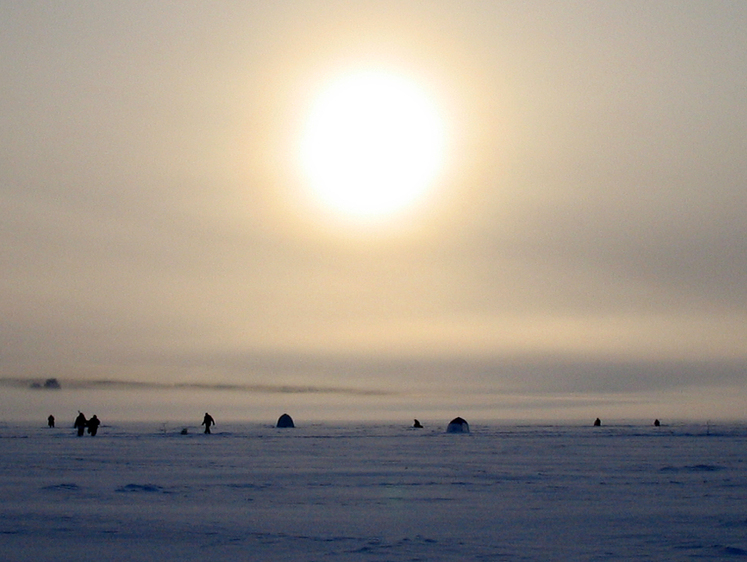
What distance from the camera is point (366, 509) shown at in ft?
60.4

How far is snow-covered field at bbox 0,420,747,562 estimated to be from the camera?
13.7 meters

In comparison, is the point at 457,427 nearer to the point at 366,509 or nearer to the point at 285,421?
the point at 285,421

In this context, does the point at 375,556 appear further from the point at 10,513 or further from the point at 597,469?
the point at 597,469

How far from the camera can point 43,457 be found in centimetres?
3291

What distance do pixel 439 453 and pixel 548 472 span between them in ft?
34.9

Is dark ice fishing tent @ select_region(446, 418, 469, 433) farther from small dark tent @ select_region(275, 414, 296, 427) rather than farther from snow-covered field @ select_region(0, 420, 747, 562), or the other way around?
snow-covered field @ select_region(0, 420, 747, 562)

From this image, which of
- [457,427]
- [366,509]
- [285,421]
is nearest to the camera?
[366,509]

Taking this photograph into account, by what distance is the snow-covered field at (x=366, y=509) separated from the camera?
1373 centimetres

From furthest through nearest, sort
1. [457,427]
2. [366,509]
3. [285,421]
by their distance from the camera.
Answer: [285,421] < [457,427] < [366,509]

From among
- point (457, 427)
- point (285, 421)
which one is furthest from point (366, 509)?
point (285, 421)

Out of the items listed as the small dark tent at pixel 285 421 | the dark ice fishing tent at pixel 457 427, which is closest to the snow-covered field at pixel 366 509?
the dark ice fishing tent at pixel 457 427

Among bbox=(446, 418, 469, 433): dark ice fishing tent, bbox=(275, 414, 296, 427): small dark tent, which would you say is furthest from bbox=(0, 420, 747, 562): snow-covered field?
bbox=(275, 414, 296, 427): small dark tent

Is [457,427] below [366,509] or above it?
above

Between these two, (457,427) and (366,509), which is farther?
(457,427)
